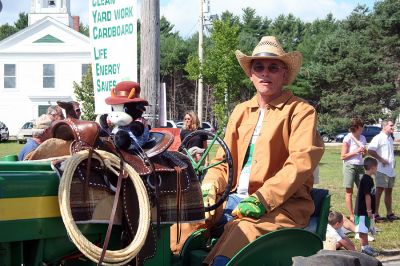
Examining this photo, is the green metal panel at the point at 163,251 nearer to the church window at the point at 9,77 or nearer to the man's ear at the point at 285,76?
the man's ear at the point at 285,76

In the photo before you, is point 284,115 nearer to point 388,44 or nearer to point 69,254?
point 69,254

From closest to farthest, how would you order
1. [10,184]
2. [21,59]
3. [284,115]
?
[10,184], [284,115], [21,59]

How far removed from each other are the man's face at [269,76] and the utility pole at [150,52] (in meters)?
2.77

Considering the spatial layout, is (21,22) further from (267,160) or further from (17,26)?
(267,160)

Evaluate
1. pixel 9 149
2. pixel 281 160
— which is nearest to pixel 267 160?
pixel 281 160

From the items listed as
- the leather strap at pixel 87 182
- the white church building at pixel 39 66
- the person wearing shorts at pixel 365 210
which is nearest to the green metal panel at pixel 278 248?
the leather strap at pixel 87 182

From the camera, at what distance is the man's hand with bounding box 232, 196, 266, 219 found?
12.4 ft

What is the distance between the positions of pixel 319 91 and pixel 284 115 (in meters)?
33.4

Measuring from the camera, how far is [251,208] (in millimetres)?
3791

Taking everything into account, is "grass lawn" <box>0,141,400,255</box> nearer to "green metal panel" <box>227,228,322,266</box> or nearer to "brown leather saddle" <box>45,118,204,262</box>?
"green metal panel" <box>227,228,322,266</box>

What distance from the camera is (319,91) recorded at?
3678cm

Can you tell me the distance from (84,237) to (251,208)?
126 centimetres

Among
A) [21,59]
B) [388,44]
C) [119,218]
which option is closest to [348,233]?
[119,218]

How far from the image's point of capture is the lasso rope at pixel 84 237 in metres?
2.82
